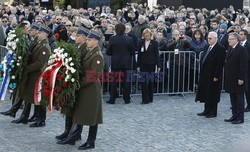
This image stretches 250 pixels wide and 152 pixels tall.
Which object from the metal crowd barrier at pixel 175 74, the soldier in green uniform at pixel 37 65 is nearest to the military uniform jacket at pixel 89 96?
the soldier in green uniform at pixel 37 65

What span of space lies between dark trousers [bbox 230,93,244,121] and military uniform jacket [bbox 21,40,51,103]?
3919mm

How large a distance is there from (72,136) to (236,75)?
3.87m

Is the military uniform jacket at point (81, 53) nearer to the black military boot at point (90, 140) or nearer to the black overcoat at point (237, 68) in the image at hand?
the black military boot at point (90, 140)

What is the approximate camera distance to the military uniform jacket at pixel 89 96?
8094mm

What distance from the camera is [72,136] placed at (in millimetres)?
8484

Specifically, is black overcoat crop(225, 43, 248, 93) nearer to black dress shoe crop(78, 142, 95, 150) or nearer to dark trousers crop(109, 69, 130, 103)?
dark trousers crop(109, 69, 130, 103)

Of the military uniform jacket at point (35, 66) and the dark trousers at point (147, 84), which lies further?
the dark trousers at point (147, 84)

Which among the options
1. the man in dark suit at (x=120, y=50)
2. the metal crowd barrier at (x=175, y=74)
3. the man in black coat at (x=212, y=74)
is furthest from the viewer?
the metal crowd barrier at (x=175, y=74)

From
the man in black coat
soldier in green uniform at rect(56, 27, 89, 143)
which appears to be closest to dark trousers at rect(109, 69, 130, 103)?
the man in black coat

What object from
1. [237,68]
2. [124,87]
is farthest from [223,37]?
[237,68]

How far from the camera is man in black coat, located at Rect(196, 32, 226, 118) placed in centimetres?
1092

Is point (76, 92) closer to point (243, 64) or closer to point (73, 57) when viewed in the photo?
point (73, 57)

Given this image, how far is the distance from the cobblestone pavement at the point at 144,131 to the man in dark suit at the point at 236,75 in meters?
0.32

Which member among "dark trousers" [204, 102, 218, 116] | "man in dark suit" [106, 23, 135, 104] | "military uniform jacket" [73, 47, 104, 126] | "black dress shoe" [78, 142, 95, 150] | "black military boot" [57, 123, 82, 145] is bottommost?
"black dress shoe" [78, 142, 95, 150]
